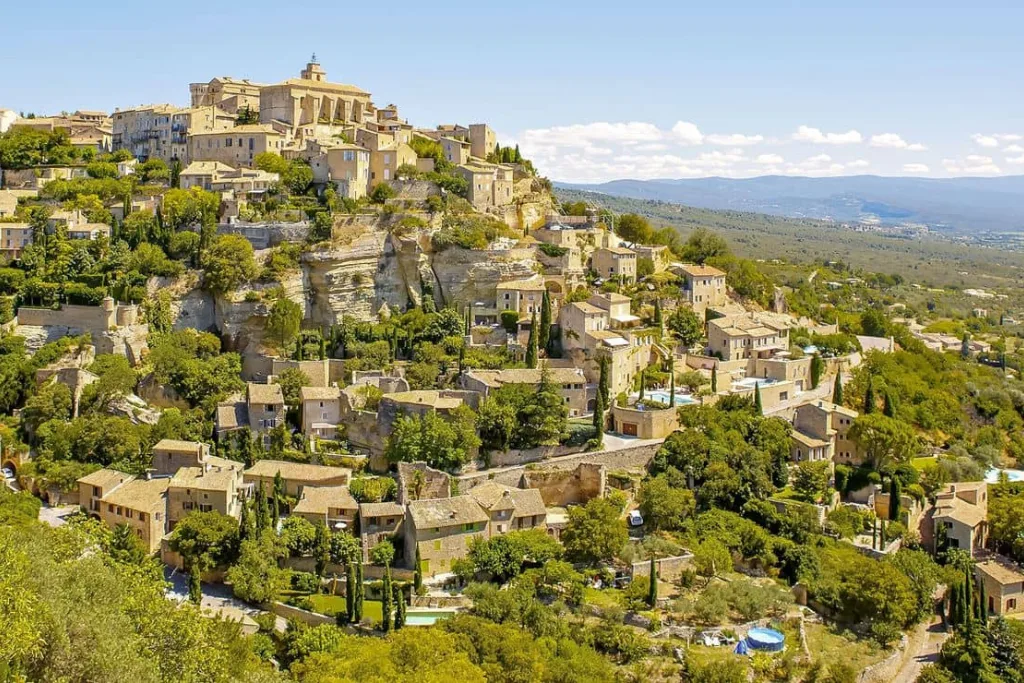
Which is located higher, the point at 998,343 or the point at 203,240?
the point at 203,240

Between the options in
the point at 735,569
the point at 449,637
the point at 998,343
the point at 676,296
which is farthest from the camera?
the point at 998,343

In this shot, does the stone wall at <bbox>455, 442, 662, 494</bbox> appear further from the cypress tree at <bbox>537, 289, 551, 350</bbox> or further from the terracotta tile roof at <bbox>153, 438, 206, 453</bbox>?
the terracotta tile roof at <bbox>153, 438, 206, 453</bbox>

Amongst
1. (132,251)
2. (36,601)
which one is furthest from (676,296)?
(36,601)

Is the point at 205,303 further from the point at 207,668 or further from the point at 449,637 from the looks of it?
the point at 207,668

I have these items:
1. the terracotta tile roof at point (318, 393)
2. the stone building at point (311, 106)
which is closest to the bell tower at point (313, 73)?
the stone building at point (311, 106)

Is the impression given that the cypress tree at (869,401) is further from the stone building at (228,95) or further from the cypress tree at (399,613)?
the stone building at (228,95)

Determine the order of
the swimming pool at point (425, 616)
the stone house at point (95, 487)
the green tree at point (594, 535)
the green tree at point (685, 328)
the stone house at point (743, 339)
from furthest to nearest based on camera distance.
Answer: the green tree at point (685, 328), the stone house at point (743, 339), the stone house at point (95, 487), the green tree at point (594, 535), the swimming pool at point (425, 616)
